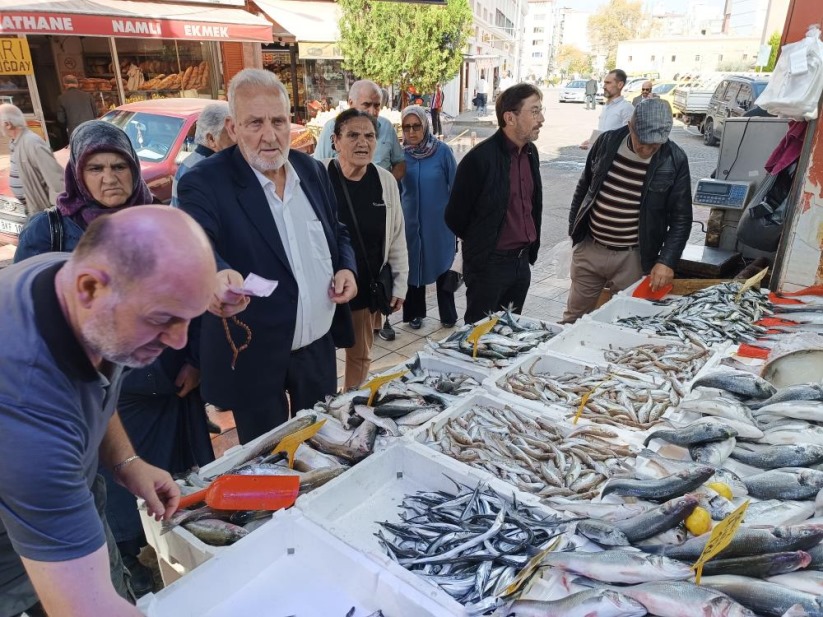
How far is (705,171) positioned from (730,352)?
12318 millimetres

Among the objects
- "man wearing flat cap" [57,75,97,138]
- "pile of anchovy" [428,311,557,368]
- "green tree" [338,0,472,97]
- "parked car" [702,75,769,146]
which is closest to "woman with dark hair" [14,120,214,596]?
"pile of anchovy" [428,311,557,368]

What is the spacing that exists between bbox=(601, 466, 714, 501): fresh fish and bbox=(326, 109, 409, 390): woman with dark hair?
87.6 inches

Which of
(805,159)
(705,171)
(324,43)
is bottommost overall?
(705,171)

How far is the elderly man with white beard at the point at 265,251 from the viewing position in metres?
2.48

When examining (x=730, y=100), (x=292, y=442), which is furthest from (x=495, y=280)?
(x=730, y=100)

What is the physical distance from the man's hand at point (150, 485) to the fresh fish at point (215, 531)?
0.10m

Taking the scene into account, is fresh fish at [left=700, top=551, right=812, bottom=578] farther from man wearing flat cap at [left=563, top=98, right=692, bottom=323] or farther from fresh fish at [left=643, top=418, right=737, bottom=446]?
man wearing flat cap at [left=563, top=98, right=692, bottom=323]

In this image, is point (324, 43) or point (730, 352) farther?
point (324, 43)

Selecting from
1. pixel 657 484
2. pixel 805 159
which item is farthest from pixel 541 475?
pixel 805 159

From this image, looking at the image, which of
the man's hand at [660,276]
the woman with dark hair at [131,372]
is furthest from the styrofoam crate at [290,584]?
the man's hand at [660,276]

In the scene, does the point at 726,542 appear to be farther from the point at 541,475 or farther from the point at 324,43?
the point at 324,43

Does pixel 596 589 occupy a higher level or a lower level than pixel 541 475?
higher

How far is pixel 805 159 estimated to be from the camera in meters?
3.89

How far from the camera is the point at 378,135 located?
4.91 metres
